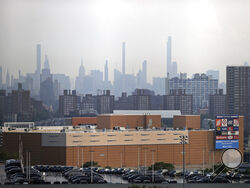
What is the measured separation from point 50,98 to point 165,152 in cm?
1720

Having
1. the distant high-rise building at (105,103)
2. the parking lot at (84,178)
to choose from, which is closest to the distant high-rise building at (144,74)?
the distant high-rise building at (105,103)

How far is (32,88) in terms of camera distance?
33.0 metres

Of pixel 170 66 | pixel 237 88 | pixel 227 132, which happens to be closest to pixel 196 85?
pixel 170 66

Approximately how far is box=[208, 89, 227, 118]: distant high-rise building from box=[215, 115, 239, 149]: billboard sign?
1452 centimetres

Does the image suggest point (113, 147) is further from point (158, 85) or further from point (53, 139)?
point (158, 85)

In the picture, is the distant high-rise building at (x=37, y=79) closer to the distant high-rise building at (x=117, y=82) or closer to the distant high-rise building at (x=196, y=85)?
the distant high-rise building at (x=117, y=82)

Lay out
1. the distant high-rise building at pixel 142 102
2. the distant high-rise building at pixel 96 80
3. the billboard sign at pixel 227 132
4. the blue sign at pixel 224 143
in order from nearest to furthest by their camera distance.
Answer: the billboard sign at pixel 227 132
the blue sign at pixel 224 143
the distant high-rise building at pixel 142 102
the distant high-rise building at pixel 96 80

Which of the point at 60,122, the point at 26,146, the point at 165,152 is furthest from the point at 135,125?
the point at 60,122

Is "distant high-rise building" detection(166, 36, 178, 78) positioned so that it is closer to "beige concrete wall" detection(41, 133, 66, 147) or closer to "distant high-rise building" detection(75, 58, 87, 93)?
"distant high-rise building" detection(75, 58, 87, 93)

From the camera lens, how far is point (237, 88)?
29344mm

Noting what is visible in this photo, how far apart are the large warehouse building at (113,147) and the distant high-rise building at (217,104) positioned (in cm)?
1396

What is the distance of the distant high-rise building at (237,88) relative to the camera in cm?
2850

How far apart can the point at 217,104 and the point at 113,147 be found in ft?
58.2

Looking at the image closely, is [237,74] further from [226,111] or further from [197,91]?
[197,91]
